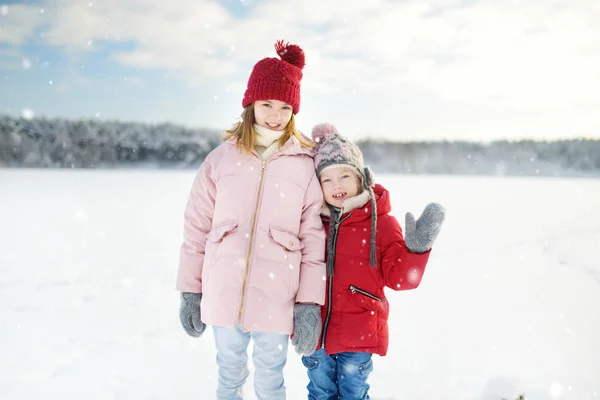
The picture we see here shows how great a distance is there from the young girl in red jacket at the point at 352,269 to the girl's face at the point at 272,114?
0.25 meters

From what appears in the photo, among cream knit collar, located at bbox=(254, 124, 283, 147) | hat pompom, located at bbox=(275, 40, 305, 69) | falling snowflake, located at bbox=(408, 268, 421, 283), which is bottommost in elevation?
falling snowflake, located at bbox=(408, 268, 421, 283)

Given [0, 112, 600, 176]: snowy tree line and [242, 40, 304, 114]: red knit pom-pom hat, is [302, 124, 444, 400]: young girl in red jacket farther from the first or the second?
[0, 112, 600, 176]: snowy tree line

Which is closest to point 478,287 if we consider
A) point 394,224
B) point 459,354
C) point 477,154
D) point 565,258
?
point 459,354

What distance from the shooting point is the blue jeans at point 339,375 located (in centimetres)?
224

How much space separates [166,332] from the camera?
3723mm

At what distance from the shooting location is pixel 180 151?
151 ft

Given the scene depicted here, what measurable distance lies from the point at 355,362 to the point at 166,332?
2090 millimetres

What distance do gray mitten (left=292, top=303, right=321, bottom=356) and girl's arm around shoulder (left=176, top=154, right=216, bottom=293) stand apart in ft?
A: 1.78

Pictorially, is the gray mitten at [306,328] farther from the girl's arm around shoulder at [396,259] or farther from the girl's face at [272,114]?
the girl's face at [272,114]

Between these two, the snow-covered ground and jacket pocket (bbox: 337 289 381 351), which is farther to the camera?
the snow-covered ground

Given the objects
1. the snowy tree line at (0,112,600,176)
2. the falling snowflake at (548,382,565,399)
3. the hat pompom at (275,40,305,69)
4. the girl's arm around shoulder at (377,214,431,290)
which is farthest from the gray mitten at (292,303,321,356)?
the snowy tree line at (0,112,600,176)

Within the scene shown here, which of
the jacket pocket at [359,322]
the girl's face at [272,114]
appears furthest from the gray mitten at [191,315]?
the girl's face at [272,114]

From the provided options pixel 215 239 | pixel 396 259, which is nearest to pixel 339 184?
pixel 396 259

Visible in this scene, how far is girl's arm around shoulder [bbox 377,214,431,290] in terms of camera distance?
81.9 inches
